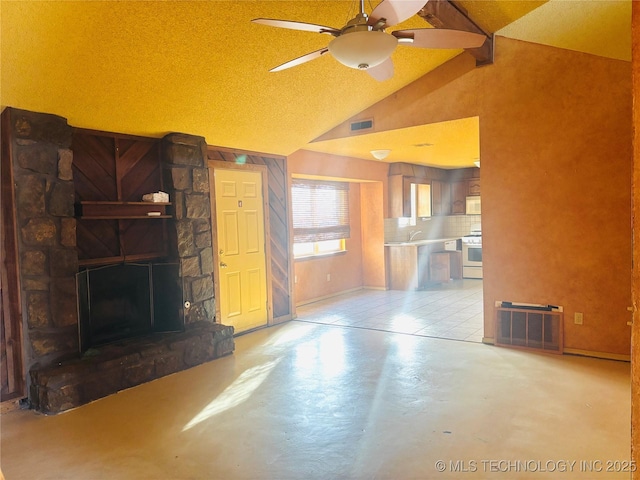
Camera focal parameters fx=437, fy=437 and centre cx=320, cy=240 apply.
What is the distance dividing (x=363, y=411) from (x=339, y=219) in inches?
192

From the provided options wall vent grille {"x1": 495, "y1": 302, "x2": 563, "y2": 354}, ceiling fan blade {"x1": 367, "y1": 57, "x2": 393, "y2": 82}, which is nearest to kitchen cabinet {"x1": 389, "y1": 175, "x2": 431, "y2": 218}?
wall vent grille {"x1": 495, "y1": 302, "x2": 563, "y2": 354}

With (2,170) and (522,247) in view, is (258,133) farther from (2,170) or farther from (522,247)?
(522,247)

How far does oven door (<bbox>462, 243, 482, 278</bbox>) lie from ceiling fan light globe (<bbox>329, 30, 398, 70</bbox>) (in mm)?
7489

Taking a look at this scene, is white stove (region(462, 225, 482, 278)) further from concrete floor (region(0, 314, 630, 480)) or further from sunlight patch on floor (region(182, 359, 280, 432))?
sunlight patch on floor (region(182, 359, 280, 432))

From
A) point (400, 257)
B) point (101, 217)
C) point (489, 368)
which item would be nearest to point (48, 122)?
point (101, 217)

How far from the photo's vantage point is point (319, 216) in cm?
729

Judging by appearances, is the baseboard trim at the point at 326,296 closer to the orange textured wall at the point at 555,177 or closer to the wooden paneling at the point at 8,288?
the orange textured wall at the point at 555,177

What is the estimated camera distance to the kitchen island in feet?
25.9

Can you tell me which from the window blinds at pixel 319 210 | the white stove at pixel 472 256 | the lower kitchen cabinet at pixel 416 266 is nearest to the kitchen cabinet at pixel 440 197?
the white stove at pixel 472 256

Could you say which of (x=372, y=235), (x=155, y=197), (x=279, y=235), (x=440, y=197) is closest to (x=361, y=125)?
(x=279, y=235)

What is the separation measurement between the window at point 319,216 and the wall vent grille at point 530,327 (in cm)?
330

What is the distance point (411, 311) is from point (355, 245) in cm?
221

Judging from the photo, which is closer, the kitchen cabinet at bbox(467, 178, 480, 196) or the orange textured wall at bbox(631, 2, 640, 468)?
the orange textured wall at bbox(631, 2, 640, 468)

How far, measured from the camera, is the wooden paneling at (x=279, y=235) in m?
5.70
